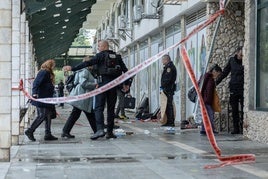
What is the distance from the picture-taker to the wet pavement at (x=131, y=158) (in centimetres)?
830

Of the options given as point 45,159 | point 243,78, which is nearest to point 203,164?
point 45,159

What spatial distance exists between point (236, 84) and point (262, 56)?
1.91 metres

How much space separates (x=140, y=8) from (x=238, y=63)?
13302 millimetres

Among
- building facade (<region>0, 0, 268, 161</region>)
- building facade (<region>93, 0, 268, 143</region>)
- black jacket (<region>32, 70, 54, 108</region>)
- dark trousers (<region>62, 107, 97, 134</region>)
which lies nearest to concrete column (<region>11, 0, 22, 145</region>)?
building facade (<region>0, 0, 268, 161</region>)

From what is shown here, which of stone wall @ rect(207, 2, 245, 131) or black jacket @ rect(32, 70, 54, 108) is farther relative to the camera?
stone wall @ rect(207, 2, 245, 131)

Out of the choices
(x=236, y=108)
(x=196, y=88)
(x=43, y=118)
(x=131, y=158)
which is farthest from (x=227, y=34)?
(x=131, y=158)

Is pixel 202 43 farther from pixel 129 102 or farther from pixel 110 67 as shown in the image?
pixel 129 102

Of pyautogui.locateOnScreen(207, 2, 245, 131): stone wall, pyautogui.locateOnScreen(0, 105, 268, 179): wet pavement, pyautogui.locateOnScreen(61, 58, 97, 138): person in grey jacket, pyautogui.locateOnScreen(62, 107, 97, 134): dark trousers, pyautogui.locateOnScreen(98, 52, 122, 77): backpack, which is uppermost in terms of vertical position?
pyautogui.locateOnScreen(207, 2, 245, 131): stone wall

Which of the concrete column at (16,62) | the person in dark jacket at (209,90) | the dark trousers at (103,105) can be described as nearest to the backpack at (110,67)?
the dark trousers at (103,105)

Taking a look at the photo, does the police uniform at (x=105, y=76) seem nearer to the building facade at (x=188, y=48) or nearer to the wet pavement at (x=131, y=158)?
the wet pavement at (x=131, y=158)

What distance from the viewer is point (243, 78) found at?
575 inches

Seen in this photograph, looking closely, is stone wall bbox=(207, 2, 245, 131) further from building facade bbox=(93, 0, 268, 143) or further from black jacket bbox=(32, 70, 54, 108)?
black jacket bbox=(32, 70, 54, 108)

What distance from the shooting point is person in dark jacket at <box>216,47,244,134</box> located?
48.0ft

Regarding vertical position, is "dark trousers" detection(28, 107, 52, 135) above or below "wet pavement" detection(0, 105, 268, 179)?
above
